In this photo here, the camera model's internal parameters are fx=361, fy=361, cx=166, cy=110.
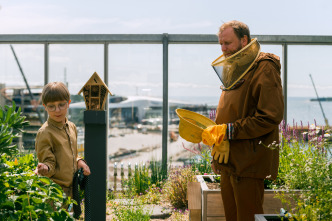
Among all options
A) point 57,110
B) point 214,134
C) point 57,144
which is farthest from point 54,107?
point 214,134

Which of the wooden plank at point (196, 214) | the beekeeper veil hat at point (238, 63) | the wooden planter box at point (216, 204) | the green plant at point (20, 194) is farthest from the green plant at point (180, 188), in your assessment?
the green plant at point (20, 194)

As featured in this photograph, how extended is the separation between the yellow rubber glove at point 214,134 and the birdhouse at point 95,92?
2.55 feet

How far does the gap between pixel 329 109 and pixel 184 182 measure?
9.08 ft

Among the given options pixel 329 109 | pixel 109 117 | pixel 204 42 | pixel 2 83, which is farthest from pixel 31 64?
pixel 329 109

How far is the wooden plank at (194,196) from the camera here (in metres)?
3.30

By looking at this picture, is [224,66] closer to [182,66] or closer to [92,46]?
[182,66]

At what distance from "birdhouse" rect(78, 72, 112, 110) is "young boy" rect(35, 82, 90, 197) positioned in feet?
0.54

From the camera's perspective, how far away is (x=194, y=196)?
334 centimetres

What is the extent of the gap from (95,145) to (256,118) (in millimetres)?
1125

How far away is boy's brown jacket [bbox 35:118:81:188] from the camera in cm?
243

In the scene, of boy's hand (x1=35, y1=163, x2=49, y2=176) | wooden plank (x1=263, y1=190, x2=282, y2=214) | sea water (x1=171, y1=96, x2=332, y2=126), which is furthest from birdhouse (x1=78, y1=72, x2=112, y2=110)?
sea water (x1=171, y1=96, x2=332, y2=126)

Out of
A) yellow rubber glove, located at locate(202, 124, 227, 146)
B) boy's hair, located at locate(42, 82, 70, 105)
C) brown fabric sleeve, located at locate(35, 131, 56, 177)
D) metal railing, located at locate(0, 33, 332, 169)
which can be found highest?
metal railing, located at locate(0, 33, 332, 169)

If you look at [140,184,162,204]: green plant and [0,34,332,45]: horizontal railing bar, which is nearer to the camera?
[140,184,162,204]: green plant

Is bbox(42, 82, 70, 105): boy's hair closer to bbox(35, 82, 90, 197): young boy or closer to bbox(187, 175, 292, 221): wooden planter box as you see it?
bbox(35, 82, 90, 197): young boy
